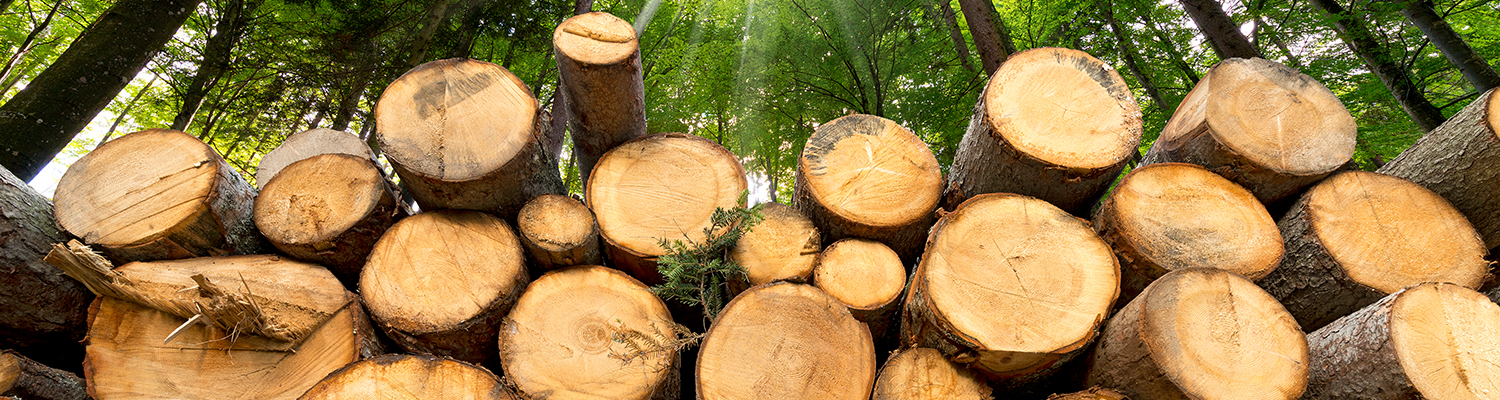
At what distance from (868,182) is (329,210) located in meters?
1.96

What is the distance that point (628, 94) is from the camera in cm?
212

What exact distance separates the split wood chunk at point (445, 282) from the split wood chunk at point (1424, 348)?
253cm

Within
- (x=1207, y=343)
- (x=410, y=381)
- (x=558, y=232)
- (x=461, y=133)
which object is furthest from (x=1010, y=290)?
(x=461, y=133)

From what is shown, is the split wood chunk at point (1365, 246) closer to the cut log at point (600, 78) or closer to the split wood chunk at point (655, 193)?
the split wood chunk at point (655, 193)

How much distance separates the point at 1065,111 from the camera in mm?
1826

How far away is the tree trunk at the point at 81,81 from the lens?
2.63 metres

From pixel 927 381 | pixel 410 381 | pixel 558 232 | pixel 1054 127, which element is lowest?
pixel 927 381

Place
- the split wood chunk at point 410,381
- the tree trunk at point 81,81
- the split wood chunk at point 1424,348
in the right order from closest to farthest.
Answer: the split wood chunk at point 1424,348, the split wood chunk at point 410,381, the tree trunk at point 81,81

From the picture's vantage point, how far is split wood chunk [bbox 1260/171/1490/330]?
1720mm

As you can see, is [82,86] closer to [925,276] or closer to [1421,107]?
[925,276]

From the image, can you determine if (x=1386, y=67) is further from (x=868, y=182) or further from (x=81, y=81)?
(x=81, y=81)

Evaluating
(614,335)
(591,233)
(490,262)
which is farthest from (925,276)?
(490,262)

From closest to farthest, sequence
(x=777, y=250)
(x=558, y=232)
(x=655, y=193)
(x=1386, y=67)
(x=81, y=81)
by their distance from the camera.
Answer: (x=558, y=232)
(x=777, y=250)
(x=655, y=193)
(x=81, y=81)
(x=1386, y=67)

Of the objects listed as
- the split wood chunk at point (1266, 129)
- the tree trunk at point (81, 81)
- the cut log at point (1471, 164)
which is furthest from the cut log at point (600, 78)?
the cut log at point (1471, 164)
